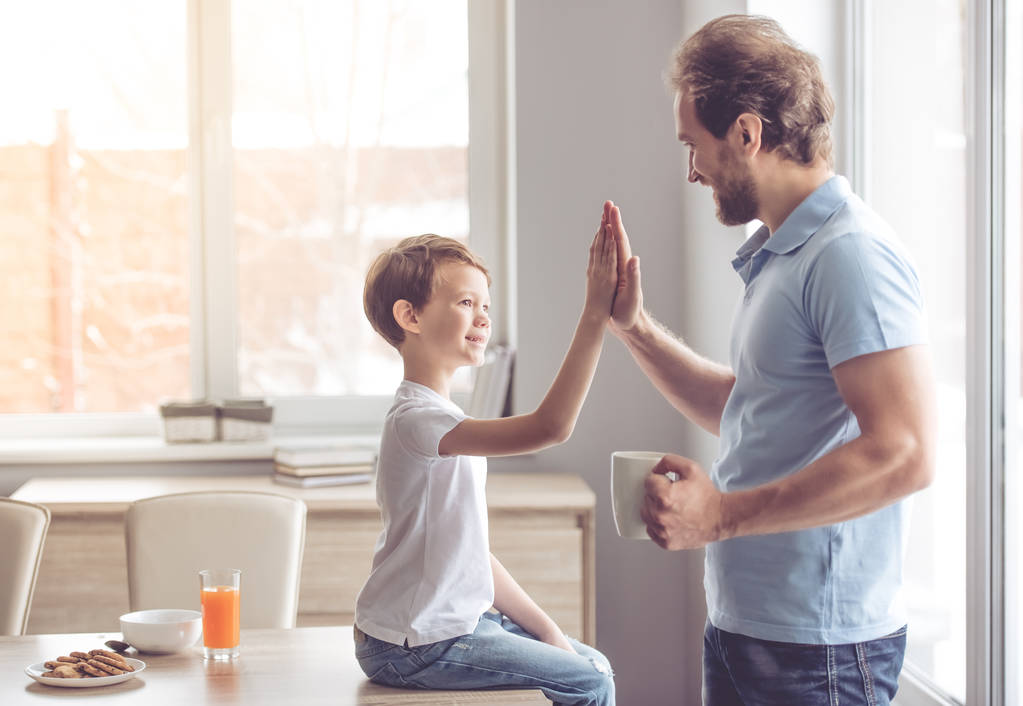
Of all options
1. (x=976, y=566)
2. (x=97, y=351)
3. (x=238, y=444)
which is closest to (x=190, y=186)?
(x=97, y=351)

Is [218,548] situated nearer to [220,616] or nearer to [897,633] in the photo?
[220,616]

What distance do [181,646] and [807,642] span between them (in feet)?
2.80

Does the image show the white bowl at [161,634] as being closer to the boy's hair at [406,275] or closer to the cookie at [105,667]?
the cookie at [105,667]

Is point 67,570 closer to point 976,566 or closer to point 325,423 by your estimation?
point 325,423

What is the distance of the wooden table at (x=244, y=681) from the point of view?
1.31 metres

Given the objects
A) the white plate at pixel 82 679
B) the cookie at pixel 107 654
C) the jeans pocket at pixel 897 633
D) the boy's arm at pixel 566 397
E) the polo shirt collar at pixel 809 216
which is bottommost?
the white plate at pixel 82 679

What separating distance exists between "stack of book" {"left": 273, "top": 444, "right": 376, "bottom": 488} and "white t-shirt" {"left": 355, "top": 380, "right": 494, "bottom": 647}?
1261 mm

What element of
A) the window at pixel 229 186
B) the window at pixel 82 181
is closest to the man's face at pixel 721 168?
the window at pixel 229 186

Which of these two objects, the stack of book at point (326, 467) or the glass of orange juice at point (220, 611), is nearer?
the glass of orange juice at point (220, 611)

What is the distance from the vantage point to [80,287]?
10.5 feet

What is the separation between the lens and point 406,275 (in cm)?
147

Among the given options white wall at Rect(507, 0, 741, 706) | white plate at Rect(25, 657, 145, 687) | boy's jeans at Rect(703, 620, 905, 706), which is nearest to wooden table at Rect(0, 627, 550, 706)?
white plate at Rect(25, 657, 145, 687)

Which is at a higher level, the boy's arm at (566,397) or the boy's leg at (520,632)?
the boy's arm at (566,397)

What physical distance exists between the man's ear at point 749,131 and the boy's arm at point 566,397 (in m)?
0.20
